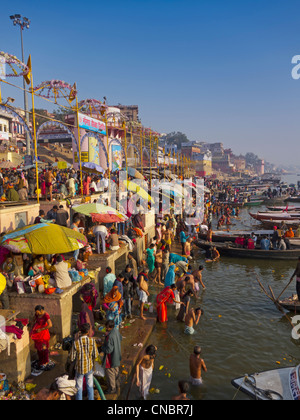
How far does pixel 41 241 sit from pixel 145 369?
423 cm

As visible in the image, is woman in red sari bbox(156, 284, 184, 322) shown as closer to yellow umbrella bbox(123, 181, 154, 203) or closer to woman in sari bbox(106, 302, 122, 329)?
woman in sari bbox(106, 302, 122, 329)

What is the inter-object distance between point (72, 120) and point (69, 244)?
30.4m

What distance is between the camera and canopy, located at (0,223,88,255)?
8.18 meters

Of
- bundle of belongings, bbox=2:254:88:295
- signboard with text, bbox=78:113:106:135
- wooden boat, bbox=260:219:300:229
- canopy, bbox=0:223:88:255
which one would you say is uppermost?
signboard with text, bbox=78:113:106:135

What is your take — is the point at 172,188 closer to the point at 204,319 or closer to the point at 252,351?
the point at 204,319

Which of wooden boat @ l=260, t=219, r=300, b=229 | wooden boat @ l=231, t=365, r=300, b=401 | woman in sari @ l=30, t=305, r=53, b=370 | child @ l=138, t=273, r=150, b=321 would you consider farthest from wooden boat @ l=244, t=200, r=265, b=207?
woman in sari @ l=30, t=305, r=53, b=370

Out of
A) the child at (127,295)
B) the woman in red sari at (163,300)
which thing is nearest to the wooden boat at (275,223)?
the woman in red sari at (163,300)

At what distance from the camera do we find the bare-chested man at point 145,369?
6.49 m

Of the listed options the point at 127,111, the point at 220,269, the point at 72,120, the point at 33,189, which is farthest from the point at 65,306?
the point at 127,111

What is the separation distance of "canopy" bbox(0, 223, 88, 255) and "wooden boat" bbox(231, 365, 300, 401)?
548 cm

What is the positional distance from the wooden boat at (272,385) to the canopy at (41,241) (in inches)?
216

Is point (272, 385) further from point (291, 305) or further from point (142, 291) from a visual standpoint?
point (291, 305)

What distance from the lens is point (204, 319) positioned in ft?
38.2
